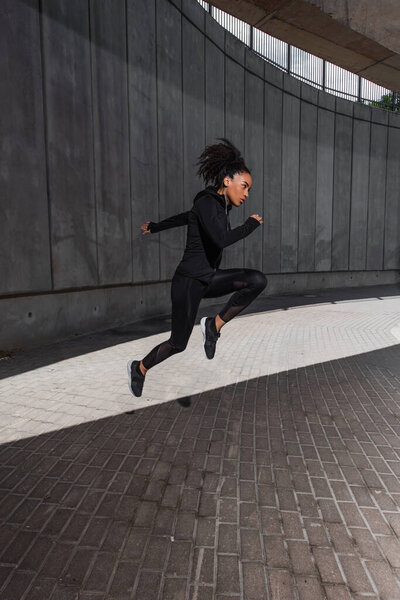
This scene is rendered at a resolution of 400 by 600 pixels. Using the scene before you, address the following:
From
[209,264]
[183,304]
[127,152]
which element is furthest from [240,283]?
[127,152]

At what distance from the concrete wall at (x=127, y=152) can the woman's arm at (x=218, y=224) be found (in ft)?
15.2

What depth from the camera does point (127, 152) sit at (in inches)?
366

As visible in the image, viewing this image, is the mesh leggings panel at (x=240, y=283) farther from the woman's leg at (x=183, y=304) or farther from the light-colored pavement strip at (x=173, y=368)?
the light-colored pavement strip at (x=173, y=368)

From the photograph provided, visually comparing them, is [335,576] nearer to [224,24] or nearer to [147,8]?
[147,8]

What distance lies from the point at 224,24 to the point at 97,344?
11.9m

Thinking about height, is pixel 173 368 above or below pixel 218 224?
below

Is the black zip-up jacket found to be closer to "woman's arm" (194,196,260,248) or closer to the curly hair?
"woman's arm" (194,196,260,248)

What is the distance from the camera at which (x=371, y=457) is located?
129 inches

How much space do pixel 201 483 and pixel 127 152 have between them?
826 centimetres

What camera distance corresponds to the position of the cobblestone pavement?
2027 mm

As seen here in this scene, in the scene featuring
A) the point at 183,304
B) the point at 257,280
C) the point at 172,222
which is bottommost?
the point at 183,304

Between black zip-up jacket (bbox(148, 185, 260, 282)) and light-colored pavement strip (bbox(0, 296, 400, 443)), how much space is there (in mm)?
1797

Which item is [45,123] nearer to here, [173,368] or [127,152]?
[127,152]

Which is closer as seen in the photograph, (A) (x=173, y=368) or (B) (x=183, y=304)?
(B) (x=183, y=304)
